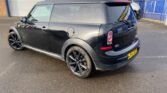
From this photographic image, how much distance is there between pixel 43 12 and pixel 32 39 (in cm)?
76

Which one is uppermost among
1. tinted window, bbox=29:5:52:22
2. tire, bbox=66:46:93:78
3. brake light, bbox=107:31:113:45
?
tinted window, bbox=29:5:52:22

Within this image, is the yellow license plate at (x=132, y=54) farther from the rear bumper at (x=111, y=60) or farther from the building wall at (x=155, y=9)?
the building wall at (x=155, y=9)

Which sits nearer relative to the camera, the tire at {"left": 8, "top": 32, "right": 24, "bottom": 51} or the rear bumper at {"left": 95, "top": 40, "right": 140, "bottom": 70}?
the rear bumper at {"left": 95, "top": 40, "right": 140, "bottom": 70}

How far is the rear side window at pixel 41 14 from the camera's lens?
3861 millimetres

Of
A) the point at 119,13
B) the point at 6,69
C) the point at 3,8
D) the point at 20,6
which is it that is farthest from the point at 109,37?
the point at 3,8

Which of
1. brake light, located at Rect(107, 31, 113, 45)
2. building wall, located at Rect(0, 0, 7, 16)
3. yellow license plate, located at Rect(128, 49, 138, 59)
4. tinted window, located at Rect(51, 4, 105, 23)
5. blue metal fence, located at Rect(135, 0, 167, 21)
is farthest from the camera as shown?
building wall, located at Rect(0, 0, 7, 16)

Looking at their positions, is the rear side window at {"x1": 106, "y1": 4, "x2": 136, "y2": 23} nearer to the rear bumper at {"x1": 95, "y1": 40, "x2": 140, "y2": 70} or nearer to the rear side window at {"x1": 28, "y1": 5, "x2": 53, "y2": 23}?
the rear bumper at {"x1": 95, "y1": 40, "x2": 140, "y2": 70}

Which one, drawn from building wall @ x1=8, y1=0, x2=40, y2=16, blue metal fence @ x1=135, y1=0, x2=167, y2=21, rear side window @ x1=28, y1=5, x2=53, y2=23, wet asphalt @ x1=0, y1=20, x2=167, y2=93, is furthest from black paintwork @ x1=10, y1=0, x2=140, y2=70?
building wall @ x1=8, y1=0, x2=40, y2=16

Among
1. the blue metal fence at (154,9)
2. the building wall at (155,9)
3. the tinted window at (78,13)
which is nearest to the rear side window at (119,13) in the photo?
the tinted window at (78,13)

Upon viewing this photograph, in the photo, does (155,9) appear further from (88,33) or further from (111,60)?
(88,33)

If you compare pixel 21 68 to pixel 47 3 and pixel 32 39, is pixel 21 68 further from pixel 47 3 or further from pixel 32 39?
pixel 47 3

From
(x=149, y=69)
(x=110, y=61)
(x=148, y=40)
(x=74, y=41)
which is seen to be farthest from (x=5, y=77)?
(x=148, y=40)

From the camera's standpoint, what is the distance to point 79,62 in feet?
11.3

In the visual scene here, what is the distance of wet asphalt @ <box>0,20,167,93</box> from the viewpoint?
3053 millimetres
